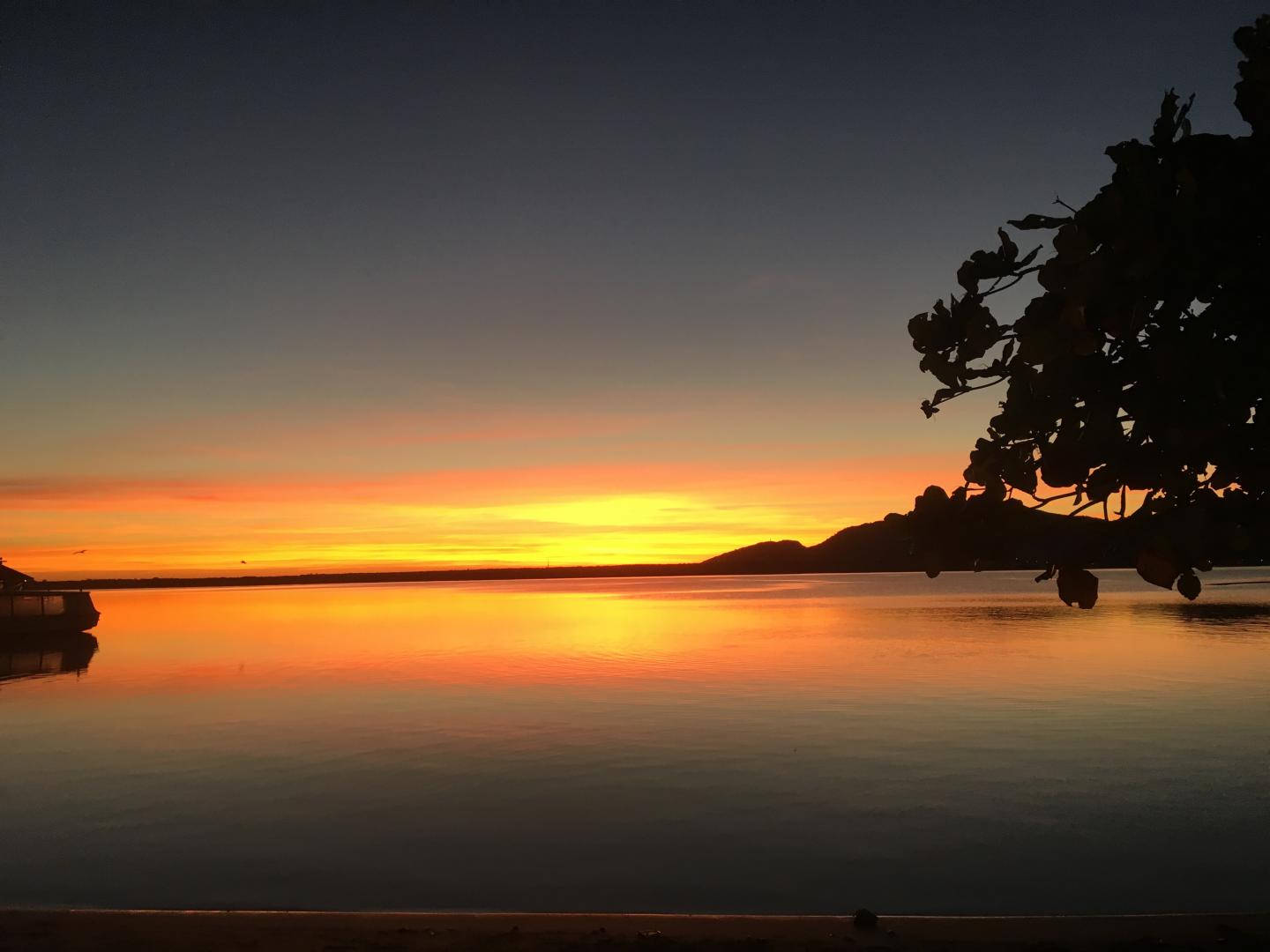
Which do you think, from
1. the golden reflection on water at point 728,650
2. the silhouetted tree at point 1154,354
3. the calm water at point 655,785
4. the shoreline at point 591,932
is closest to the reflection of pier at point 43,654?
the golden reflection on water at point 728,650

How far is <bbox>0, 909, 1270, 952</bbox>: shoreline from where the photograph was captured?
27.1 ft

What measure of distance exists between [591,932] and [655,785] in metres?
10.3

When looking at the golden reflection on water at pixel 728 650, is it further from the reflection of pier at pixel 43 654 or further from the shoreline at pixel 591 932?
the shoreline at pixel 591 932

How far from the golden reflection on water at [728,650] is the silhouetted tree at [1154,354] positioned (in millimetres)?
28702

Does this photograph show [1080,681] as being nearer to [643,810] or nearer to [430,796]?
[643,810]

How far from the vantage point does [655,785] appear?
19.0 metres

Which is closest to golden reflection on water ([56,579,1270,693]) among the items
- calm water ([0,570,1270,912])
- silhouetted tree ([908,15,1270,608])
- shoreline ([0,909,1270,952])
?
calm water ([0,570,1270,912])

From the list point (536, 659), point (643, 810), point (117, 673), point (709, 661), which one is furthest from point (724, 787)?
point (117, 673)

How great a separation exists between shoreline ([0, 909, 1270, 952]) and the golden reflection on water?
24.7 meters

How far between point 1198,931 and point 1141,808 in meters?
9.15

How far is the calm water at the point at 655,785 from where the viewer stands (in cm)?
1281

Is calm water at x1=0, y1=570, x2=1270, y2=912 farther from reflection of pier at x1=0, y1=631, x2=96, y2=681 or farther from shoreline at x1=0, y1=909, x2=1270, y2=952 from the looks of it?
reflection of pier at x1=0, y1=631, x2=96, y2=681

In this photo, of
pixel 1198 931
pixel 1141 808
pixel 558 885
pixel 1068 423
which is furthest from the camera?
pixel 1141 808

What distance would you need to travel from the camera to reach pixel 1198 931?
830 centimetres
